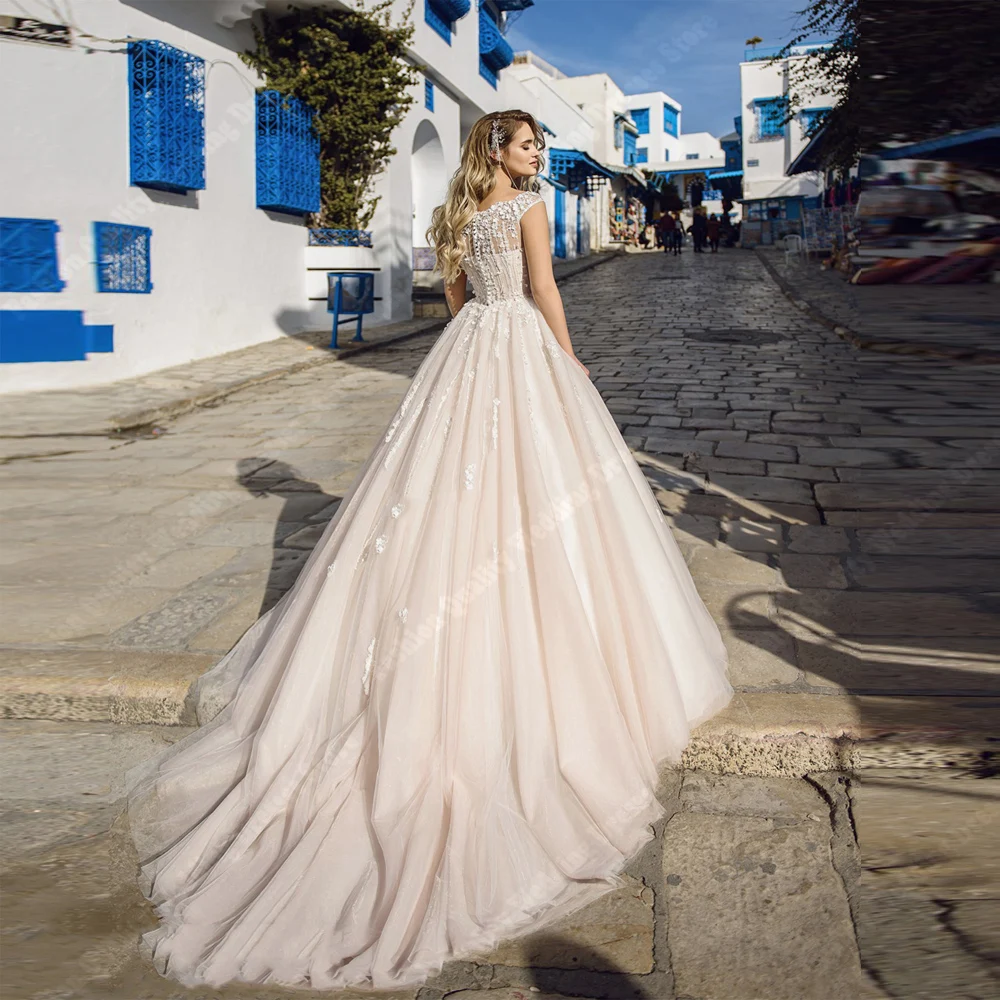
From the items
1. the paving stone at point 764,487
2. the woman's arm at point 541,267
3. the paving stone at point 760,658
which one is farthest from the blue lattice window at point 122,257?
the paving stone at point 760,658

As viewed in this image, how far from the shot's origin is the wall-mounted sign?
8.56m

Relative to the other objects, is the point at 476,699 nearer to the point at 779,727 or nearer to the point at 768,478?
the point at 779,727

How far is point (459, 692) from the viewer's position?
2492 mm

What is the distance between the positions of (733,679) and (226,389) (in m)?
7.20

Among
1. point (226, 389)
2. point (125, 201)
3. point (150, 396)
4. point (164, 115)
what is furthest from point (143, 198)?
point (150, 396)

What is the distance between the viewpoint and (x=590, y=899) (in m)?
2.21

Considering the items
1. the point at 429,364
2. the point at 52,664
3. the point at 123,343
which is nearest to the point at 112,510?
the point at 52,664

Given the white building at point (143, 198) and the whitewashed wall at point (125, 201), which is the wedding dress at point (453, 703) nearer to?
the white building at point (143, 198)

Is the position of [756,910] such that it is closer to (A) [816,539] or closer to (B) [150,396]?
Answer: (A) [816,539]

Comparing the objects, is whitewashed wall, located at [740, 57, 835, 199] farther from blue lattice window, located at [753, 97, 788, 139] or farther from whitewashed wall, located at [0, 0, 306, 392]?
whitewashed wall, located at [0, 0, 306, 392]

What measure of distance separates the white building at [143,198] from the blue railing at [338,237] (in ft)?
0.15

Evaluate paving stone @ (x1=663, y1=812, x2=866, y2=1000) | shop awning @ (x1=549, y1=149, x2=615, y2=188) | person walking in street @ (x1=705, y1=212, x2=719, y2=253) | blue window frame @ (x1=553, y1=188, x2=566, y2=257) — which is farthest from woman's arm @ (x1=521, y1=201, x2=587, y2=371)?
person walking in street @ (x1=705, y1=212, x2=719, y2=253)

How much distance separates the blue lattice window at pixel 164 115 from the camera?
973cm

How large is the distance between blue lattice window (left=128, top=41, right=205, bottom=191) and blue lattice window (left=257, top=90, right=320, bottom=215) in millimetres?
1564
